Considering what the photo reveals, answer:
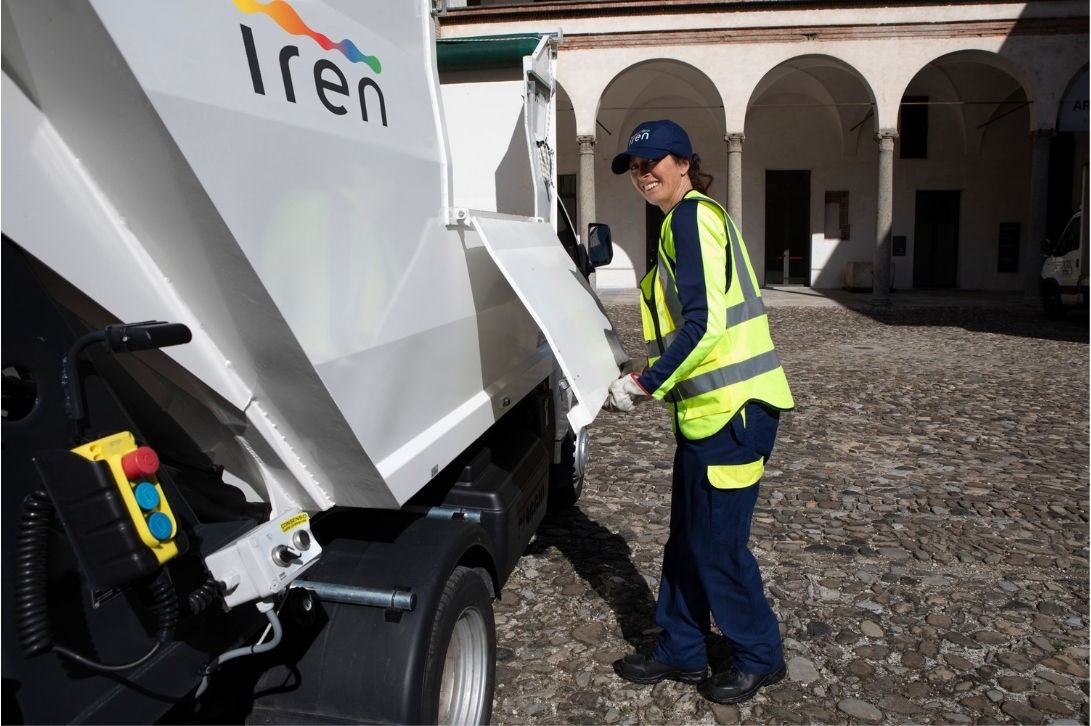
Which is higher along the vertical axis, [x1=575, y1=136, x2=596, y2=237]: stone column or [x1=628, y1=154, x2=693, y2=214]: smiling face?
[x1=575, y1=136, x2=596, y2=237]: stone column

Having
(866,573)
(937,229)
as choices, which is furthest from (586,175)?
(866,573)

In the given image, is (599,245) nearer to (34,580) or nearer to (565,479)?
(565,479)

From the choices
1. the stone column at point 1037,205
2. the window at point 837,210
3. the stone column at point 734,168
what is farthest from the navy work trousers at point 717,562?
the window at point 837,210

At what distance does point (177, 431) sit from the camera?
1.76 metres

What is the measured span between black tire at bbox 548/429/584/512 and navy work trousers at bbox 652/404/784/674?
1.77 m

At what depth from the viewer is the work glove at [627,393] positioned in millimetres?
2668

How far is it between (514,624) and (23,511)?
259cm

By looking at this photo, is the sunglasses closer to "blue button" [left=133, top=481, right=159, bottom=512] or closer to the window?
"blue button" [left=133, top=481, right=159, bottom=512]

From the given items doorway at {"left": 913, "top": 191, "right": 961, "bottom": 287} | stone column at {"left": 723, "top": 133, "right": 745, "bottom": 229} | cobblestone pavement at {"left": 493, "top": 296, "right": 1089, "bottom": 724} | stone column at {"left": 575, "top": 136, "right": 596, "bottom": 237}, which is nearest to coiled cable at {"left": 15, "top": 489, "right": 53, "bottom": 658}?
cobblestone pavement at {"left": 493, "top": 296, "right": 1089, "bottom": 724}

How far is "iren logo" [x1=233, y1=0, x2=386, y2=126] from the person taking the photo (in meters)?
1.60

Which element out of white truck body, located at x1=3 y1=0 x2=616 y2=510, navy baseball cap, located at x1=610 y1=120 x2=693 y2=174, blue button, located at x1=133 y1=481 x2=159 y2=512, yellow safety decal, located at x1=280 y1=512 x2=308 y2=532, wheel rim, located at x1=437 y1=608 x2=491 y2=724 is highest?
navy baseball cap, located at x1=610 y1=120 x2=693 y2=174

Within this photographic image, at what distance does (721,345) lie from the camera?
268cm

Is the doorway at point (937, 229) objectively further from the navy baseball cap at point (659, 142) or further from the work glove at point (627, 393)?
the work glove at point (627, 393)

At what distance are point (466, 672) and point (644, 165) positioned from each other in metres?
1.81
